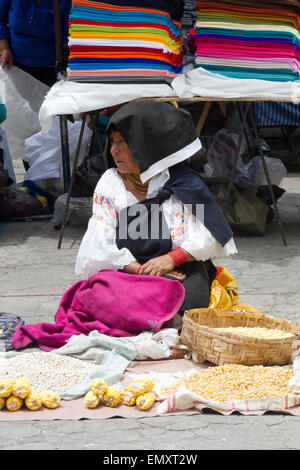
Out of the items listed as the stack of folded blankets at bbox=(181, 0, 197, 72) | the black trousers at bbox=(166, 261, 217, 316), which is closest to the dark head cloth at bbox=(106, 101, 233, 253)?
the black trousers at bbox=(166, 261, 217, 316)

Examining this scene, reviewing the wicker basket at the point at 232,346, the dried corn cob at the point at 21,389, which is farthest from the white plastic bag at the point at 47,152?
the dried corn cob at the point at 21,389

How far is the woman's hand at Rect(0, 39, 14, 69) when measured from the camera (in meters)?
6.44

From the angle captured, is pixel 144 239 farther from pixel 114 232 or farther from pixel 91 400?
pixel 91 400

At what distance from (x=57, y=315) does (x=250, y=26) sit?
8.72 feet

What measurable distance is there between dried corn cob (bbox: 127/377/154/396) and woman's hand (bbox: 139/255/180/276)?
0.79 meters

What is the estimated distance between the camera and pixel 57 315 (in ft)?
12.4

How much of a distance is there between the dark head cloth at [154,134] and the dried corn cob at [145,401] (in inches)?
49.4

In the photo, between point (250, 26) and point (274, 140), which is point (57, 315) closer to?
point (250, 26)

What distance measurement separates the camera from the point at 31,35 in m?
6.42

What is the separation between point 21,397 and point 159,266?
1.09m

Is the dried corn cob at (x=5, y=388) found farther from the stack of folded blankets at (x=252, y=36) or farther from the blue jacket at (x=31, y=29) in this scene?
the blue jacket at (x=31, y=29)

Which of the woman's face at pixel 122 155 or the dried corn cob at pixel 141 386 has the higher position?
the woman's face at pixel 122 155

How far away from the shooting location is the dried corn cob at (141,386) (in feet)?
9.42

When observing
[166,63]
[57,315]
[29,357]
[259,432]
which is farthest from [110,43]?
[259,432]
